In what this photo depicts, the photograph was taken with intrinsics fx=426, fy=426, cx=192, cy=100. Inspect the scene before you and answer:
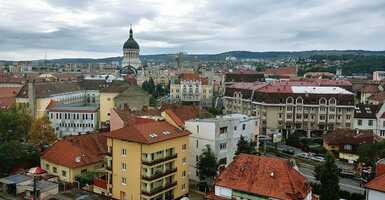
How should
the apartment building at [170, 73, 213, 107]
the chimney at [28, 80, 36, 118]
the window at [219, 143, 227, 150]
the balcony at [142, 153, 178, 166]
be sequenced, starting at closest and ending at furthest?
1. the balcony at [142, 153, 178, 166]
2. the window at [219, 143, 227, 150]
3. the chimney at [28, 80, 36, 118]
4. the apartment building at [170, 73, 213, 107]

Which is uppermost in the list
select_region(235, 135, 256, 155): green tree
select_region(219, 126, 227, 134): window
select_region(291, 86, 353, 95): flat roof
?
select_region(291, 86, 353, 95): flat roof

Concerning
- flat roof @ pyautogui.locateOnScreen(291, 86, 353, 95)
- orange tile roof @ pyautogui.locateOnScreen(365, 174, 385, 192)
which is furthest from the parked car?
orange tile roof @ pyautogui.locateOnScreen(365, 174, 385, 192)

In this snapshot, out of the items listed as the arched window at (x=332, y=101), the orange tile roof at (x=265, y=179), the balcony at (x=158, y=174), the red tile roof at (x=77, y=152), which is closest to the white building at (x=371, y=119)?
the arched window at (x=332, y=101)

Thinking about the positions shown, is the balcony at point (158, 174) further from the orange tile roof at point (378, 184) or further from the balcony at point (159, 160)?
the orange tile roof at point (378, 184)

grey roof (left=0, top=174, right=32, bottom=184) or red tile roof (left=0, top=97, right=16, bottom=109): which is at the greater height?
red tile roof (left=0, top=97, right=16, bottom=109)

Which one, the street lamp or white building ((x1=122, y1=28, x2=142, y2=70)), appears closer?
the street lamp

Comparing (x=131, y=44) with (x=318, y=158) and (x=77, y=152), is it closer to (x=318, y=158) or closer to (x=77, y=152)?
(x=318, y=158)

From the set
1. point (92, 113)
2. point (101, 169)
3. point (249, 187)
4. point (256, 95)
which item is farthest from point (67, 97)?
point (249, 187)

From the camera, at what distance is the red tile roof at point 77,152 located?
41469 millimetres

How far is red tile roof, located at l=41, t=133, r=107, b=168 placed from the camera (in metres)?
41.5

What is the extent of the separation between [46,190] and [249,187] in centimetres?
1791

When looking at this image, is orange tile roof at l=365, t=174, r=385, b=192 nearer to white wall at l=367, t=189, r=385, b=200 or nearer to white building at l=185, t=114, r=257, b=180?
white wall at l=367, t=189, r=385, b=200

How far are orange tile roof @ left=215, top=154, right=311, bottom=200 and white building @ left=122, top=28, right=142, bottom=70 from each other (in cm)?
13268

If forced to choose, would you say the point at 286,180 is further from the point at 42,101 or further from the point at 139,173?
the point at 42,101
